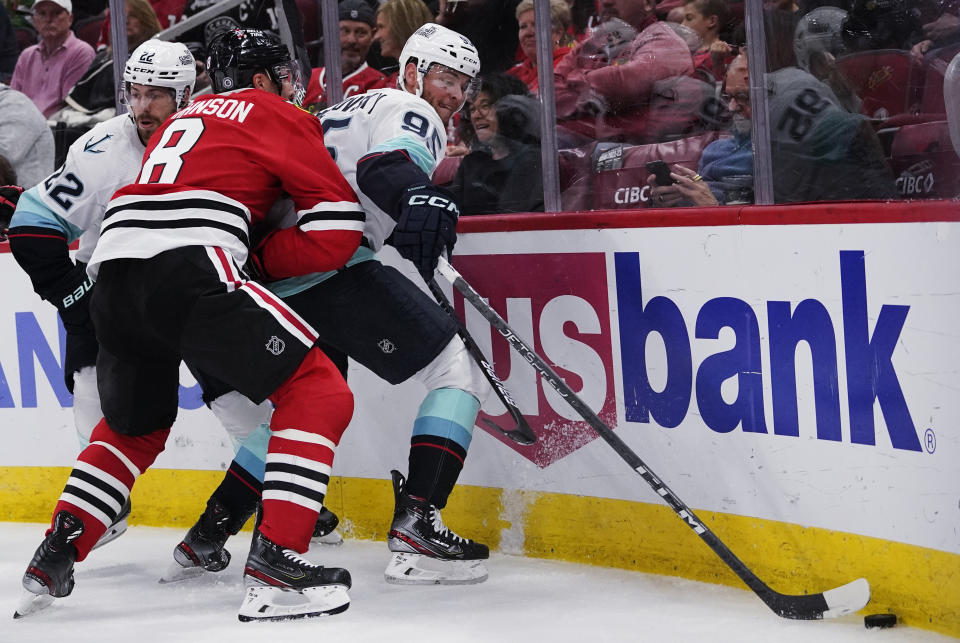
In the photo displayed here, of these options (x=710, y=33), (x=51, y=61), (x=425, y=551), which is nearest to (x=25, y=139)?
(x=51, y=61)

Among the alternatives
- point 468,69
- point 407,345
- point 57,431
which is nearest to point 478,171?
point 468,69

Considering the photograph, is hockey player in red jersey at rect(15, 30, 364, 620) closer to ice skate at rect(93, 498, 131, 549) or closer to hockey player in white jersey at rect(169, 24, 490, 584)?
hockey player in white jersey at rect(169, 24, 490, 584)

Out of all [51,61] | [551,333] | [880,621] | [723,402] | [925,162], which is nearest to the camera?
[880,621]

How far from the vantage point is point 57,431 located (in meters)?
3.68

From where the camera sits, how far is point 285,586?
2434mm

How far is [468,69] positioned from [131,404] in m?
1.04

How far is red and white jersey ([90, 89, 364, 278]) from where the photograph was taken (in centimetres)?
242

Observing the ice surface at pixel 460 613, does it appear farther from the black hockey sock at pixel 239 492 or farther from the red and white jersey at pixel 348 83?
the red and white jersey at pixel 348 83

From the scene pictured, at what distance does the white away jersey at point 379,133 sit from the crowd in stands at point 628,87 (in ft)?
1.70

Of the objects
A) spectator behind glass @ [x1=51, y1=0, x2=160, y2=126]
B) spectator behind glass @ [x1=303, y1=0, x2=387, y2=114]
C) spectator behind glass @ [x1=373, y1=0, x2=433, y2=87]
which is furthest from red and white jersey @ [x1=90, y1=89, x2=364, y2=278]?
spectator behind glass @ [x1=51, y1=0, x2=160, y2=126]

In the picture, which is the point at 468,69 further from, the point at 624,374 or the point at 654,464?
the point at 654,464

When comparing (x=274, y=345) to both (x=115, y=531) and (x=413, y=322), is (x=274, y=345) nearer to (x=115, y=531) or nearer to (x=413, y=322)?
(x=413, y=322)

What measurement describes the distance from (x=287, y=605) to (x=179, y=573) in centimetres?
55

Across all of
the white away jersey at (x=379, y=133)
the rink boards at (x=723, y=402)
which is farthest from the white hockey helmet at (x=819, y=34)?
the white away jersey at (x=379, y=133)
